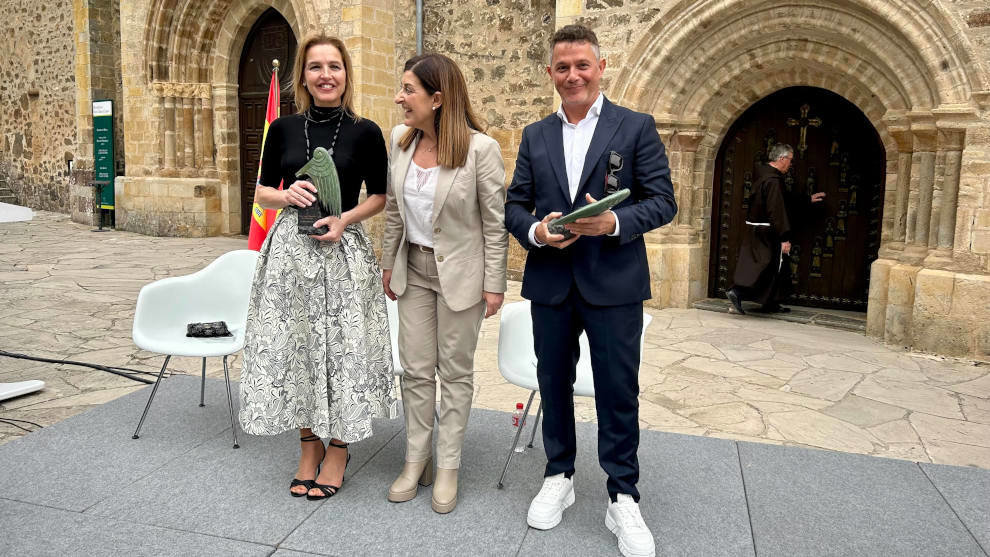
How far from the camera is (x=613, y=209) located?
2.29 meters

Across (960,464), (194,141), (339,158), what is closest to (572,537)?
(339,158)

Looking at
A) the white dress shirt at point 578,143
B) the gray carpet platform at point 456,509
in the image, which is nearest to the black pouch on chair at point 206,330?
the gray carpet platform at point 456,509

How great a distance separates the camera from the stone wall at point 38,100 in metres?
14.3

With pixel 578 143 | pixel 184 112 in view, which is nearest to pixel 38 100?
pixel 184 112

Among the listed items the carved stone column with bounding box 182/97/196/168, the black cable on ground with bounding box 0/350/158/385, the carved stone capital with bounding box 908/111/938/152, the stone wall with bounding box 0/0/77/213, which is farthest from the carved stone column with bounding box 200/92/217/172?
the carved stone capital with bounding box 908/111/938/152

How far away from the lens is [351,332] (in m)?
2.66

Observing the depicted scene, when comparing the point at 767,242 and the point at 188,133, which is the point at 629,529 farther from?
the point at 188,133

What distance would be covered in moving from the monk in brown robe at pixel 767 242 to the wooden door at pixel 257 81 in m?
6.81

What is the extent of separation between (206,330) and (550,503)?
1849 mm

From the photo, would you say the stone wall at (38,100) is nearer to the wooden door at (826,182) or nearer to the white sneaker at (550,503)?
the wooden door at (826,182)

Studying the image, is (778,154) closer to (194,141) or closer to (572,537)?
(572,537)

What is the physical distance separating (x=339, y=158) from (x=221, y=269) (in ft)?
4.59

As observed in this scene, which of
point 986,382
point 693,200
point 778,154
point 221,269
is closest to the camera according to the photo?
point 221,269

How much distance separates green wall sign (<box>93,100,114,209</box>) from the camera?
12.4 meters
